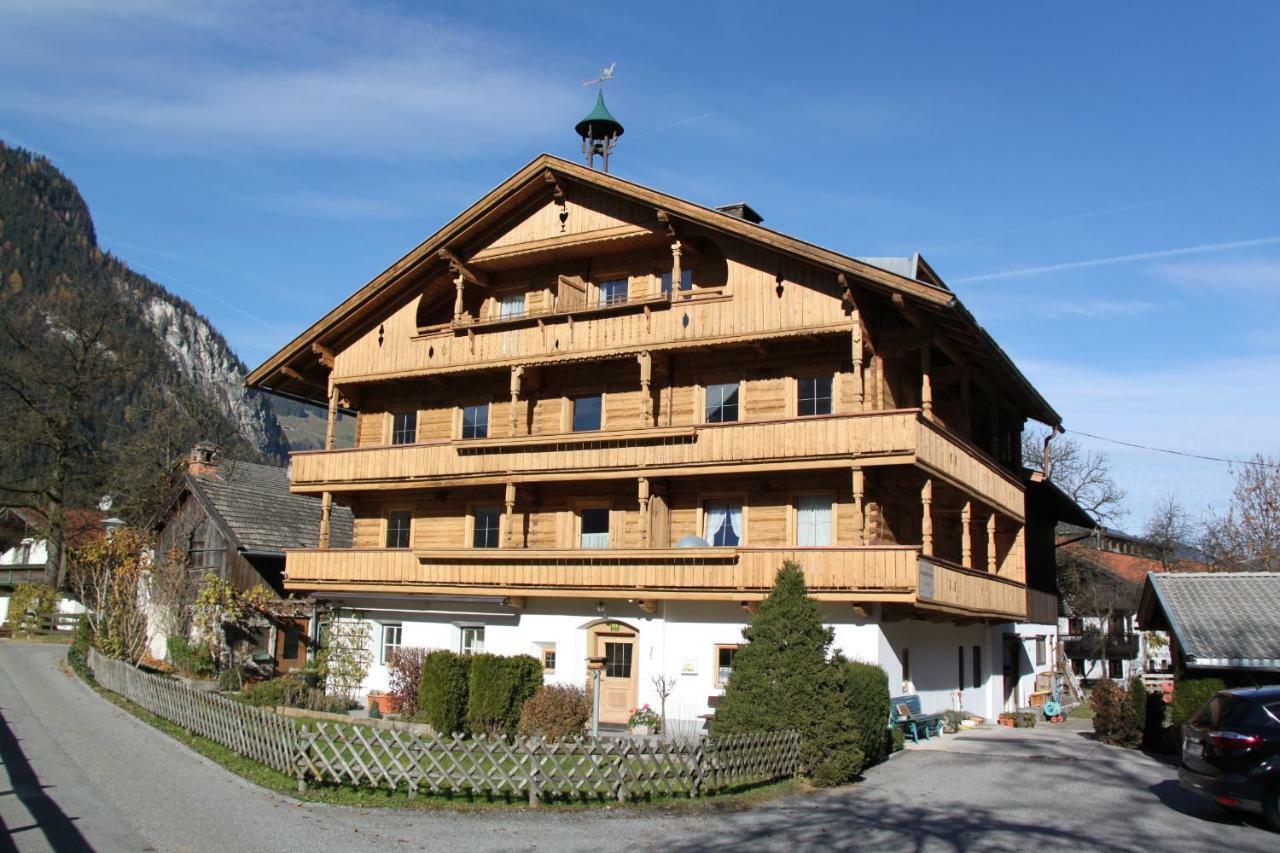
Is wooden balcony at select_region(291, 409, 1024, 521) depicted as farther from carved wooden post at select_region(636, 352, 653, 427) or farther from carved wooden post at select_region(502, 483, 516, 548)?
carved wooden post at select_region(636, 352, 653, 427)

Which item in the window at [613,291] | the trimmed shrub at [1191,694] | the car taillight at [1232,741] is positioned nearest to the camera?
the car taillight at [1232,741]

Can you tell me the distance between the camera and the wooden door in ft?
86.6

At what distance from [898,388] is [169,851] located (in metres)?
19.8

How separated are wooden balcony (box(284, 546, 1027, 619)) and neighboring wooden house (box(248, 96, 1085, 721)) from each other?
0.06 metres

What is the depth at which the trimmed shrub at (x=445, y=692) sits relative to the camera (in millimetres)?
23922

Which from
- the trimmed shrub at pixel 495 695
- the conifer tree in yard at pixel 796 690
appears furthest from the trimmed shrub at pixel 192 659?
the conifer tree in yard at pixel 796 690

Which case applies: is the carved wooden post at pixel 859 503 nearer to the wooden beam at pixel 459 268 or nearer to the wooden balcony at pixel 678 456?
the wooden balcony at pixel 678 456

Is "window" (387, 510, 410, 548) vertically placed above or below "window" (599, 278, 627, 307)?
below

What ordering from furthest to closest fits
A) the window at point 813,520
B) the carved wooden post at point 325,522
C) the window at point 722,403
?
the carved wooden post at point 325,522
the window at point 722,403
the window at point 813,520

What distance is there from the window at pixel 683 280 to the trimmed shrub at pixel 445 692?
10790 mm

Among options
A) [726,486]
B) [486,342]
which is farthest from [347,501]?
[726,486]

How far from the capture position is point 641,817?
1554 centimetres

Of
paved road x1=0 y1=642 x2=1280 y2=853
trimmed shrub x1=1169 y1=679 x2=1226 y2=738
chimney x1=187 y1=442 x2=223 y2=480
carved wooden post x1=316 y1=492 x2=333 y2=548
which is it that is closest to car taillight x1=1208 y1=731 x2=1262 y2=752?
paved road x1=0 y1=642 x2=1280 y2=853

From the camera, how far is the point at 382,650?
3070cm
